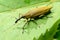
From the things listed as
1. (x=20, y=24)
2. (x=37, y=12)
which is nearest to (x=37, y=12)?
(x=37, y=12)

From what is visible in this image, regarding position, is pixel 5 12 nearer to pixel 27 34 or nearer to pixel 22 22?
pixel 22 22

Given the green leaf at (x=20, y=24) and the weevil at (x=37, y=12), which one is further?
the weevil at (x=37, y=12)

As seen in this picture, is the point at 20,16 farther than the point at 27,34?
Yes

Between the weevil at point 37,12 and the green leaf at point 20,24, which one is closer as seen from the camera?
the green leaf at point 20,24

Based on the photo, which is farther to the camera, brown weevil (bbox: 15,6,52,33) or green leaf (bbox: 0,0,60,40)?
brown weevil (bbox: 15,6,52,33)

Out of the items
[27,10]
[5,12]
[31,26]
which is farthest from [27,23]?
[5,12]

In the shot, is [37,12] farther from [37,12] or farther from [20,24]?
[20,24]

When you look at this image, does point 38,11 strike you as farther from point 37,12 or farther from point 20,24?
point 20,24

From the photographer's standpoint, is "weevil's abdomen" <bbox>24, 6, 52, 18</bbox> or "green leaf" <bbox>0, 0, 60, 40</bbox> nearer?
"green leaf" <bbox>0, 0, 60, 40</bbox>

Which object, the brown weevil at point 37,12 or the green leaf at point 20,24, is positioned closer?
the green leaf at point 20,24

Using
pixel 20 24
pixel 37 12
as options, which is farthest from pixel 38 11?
pixel 20 24

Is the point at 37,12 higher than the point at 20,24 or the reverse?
higher
